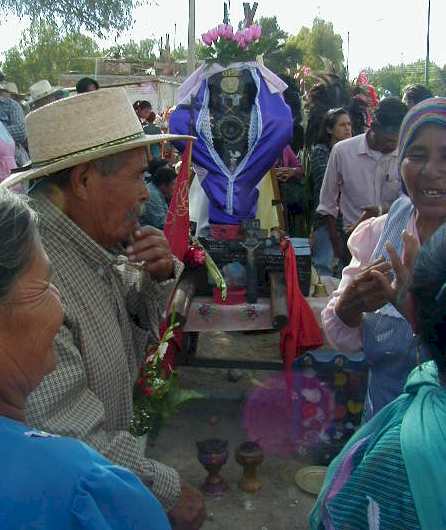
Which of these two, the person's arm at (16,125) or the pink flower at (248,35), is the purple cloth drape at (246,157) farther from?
the person's arm at (16,125)

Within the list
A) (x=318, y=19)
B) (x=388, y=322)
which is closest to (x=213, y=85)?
(x=388, y=322)

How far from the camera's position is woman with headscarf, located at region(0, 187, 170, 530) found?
3.11 feet

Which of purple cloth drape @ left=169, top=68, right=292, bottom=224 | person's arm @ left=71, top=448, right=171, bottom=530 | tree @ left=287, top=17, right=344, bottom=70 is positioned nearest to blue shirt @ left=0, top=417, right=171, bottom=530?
person's arm @ left=71, top=448, right=171, bottom=530

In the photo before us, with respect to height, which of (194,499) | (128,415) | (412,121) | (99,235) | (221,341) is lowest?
(221,341)

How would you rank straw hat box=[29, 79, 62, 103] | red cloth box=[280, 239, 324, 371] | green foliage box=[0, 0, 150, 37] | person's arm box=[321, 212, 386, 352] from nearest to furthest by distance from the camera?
person's arm box=[321, 212, 386, 352]
red cloth box=[280, 239, 324, 371]
straw hat box=[29, 79, 62, 103]
green foliage box=[0, 0, 150, 37]

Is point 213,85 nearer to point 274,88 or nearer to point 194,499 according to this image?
point 274,88

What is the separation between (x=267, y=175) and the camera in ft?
16.0

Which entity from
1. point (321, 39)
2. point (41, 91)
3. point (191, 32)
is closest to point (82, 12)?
point (191, 32)

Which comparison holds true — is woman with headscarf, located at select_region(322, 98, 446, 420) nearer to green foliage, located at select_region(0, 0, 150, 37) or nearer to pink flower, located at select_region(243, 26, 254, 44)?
pink flower, located at select_region(243, 26, 254, 44)

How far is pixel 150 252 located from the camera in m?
1.95

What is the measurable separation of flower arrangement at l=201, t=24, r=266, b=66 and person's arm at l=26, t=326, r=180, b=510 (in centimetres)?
335

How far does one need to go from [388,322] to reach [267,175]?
9.47 feet

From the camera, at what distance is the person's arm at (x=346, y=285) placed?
221cm

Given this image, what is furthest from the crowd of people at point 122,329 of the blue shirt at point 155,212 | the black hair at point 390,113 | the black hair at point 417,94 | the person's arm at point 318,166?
the black hair at point 417,94
